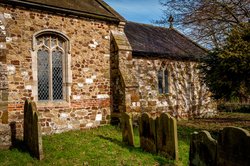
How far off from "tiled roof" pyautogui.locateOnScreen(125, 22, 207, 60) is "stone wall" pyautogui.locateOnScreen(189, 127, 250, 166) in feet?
32.8

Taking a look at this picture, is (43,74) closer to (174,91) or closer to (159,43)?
(174,91)

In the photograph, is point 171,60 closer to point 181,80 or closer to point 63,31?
point 181,80

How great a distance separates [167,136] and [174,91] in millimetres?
10349

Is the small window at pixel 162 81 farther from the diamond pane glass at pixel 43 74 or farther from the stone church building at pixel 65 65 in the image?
the diamond pane glass at pixel 43 74

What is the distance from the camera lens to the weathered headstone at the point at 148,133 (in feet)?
23.5

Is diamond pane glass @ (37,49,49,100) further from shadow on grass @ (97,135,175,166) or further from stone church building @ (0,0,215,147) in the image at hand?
shadow on grass @ (97,135,175,166)

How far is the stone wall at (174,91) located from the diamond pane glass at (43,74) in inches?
212

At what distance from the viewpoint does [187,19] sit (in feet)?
44.1

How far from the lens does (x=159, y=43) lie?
17.4m

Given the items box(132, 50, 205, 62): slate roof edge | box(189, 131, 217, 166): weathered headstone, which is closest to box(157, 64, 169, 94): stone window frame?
box(132, 50, 205, 62): slate roof edge

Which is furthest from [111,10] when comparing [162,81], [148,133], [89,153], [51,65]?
[89,153]

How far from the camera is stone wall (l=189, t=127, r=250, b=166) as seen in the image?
353 centimetres

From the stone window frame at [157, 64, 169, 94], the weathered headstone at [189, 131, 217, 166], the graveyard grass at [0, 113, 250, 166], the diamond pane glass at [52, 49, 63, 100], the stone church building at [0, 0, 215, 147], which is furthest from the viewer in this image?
the stone window frame at [157, 64, 169, 94]

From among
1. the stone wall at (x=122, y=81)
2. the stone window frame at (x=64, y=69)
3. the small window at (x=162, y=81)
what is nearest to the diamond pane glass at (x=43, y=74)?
the stone window frame at (x=64, y=69)
